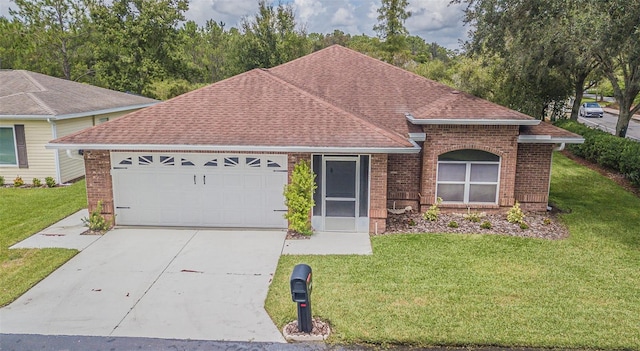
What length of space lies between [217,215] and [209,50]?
4634 cm

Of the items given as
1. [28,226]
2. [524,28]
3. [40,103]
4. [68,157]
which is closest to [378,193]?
[524,28]

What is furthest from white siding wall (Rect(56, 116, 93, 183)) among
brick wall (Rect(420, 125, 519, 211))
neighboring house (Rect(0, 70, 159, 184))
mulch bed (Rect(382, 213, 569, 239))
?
brick wall (Rect(420, 125, 519, 211))

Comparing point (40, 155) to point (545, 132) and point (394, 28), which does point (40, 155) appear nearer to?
point (545, 132)

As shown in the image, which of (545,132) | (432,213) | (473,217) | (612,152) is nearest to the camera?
(473,217)

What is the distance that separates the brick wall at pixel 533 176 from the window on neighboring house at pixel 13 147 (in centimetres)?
1624

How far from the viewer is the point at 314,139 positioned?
10312 millimetres

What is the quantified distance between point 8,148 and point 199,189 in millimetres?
9598

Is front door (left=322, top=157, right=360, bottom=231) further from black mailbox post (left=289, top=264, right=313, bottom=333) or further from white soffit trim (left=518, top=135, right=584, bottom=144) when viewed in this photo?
white soffit trim (left=518, top=135, right=584, bottom=144)

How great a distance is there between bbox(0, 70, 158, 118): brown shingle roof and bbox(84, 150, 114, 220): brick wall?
573 centimetres

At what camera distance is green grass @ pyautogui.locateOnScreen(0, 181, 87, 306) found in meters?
8.19

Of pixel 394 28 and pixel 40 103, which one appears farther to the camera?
pixel 394 28

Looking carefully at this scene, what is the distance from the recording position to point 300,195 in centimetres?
1049

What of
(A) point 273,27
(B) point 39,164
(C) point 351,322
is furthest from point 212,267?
(A) point 273,27

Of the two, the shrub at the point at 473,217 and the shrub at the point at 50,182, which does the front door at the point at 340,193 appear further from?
the shrub at the point at 50,182
